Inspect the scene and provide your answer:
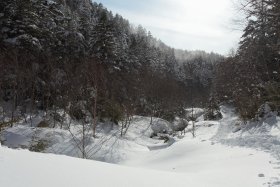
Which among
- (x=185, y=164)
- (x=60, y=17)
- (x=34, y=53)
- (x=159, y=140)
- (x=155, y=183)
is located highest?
(x=60, y=17)

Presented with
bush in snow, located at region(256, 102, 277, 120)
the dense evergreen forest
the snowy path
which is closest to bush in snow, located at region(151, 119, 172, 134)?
the dense evergreen forest

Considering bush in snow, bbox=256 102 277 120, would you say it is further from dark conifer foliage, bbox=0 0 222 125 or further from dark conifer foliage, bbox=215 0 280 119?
dark conifer foliage, bbox=0 0 222 125

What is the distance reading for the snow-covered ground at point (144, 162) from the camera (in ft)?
16.1

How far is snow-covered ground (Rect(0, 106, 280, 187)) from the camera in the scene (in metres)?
4.89

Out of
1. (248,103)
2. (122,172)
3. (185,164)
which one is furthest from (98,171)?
(248,103)

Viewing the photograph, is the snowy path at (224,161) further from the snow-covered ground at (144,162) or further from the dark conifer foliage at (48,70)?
the dark conifer foliage at (48,70)

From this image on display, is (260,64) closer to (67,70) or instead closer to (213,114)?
(213,114)

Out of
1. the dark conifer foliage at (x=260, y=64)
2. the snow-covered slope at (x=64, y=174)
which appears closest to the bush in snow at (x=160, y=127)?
the dark conifer foliage at (x=260, y=64)

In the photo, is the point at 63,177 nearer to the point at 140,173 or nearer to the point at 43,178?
the point at 43,178

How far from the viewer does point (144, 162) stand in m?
15.6

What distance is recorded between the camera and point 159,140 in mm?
27734

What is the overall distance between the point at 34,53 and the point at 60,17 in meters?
10.8

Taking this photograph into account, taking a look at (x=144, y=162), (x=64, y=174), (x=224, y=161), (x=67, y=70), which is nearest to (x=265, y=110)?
(x=144, y=162)

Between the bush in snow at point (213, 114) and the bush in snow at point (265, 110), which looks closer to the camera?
the bush in snow at point (265, 110)
